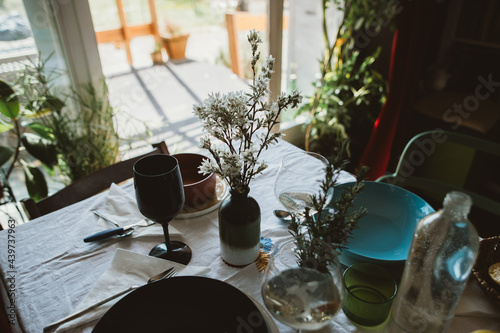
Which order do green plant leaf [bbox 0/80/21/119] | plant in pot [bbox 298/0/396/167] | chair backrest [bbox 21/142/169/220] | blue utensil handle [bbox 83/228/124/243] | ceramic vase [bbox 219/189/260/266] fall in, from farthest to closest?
1. plant in pot [bbox 298/0/396/167]
2. green plant leaf [bbox 0/80/21/119]
3. chair backrest [bbox 21/142/169/220]
4. blue utensil handle [bbox 83/228/124/243]
5. ceramic vase [bbox 219/189/260/266]

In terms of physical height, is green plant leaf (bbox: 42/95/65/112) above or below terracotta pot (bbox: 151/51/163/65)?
above

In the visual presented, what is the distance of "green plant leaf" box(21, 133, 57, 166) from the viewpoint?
1.55 meters

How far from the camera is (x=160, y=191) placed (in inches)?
27.8

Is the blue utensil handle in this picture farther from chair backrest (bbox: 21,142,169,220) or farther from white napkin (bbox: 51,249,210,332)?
chair backrest (bbox: 21,142,169,220)

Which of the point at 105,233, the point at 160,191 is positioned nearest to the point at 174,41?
the point at 105,233

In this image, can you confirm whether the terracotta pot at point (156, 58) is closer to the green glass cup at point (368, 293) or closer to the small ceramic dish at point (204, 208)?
the small ceramic dish at point (204, 208)

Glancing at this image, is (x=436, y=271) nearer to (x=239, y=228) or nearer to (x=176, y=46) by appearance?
(x=239, y=228)

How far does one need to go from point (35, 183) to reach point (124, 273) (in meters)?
1.12

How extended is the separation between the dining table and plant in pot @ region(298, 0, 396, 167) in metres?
1.42

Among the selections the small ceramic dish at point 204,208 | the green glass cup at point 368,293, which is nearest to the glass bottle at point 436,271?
the green glass cup at point 368,293

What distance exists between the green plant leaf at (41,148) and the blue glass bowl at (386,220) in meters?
1.32

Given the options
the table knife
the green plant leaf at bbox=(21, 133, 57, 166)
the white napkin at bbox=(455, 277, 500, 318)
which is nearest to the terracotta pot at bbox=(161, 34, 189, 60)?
the green plant leaf at bbox=(21, 133, 57, 166)

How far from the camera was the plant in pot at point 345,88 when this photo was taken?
219 cm

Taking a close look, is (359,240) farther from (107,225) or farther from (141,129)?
(141,129)
